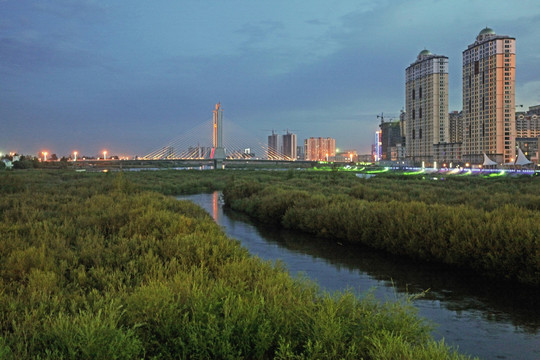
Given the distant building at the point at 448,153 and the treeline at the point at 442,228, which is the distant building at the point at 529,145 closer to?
the distant building at the point at 448,153

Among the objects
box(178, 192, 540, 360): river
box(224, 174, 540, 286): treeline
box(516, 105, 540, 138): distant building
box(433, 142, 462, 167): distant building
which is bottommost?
box(178, 192, 540, 360): river

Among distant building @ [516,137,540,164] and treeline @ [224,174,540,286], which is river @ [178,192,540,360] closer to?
treeline @ [224,174,540,286]

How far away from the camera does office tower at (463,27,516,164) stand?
110m

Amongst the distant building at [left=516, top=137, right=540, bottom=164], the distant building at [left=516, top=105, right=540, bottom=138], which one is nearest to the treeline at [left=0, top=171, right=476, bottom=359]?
the distant building at [left=516, top=137, right=540, bottom=164]

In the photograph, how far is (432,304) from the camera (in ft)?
33.2

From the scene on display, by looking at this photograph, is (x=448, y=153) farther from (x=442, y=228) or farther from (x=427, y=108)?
(x=442, y=228)

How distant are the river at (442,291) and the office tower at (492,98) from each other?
110454 millimetres

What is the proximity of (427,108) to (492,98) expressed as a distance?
117ft

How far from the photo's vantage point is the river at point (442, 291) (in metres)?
8.06

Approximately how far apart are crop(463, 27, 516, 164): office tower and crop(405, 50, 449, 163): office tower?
20.5m

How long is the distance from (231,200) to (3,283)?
25232 millimetres

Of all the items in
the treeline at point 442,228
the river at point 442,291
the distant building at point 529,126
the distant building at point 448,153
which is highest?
the distant building at point 529,126

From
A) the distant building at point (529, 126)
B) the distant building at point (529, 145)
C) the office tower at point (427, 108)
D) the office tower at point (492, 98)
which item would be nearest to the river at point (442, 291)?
the office tower at point (492, 98)

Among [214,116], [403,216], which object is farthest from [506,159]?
[403,216]
